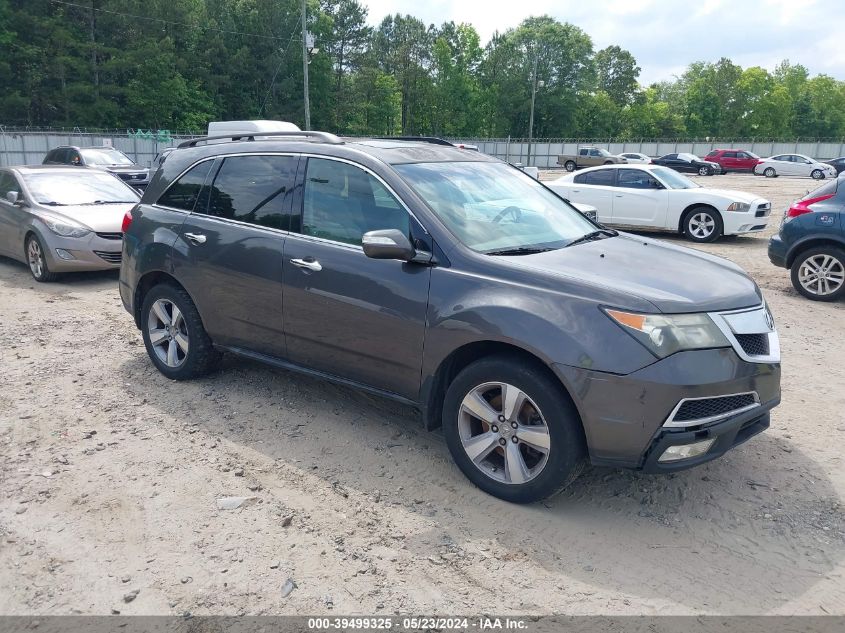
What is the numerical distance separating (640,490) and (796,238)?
6.29 m

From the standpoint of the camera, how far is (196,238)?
5.14 metres

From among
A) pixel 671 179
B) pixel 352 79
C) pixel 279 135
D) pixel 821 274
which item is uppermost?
pixel 352 79

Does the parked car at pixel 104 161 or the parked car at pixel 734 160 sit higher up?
the parked car at pixel 734 160

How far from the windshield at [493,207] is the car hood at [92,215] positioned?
6494 mm

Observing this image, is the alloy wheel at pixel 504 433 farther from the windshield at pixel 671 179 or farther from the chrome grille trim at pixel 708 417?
the windshield at pixel 671 179

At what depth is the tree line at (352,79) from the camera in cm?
4988

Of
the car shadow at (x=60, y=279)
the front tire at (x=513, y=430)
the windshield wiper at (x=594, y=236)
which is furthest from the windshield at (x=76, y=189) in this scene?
the front tire at (x=513, y=430)

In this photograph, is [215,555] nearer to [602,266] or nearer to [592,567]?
[592,567]

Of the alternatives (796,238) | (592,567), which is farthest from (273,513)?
(796,238)

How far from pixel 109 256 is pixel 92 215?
2.44ft

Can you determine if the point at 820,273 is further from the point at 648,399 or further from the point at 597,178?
the point at 648,399

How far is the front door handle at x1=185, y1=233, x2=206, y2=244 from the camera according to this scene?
510cm

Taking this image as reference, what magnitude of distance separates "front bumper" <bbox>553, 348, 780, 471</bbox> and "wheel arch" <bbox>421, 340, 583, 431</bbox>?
7.5 inches

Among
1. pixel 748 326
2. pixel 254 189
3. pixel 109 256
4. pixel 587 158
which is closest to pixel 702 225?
Result: pixel 109 256
